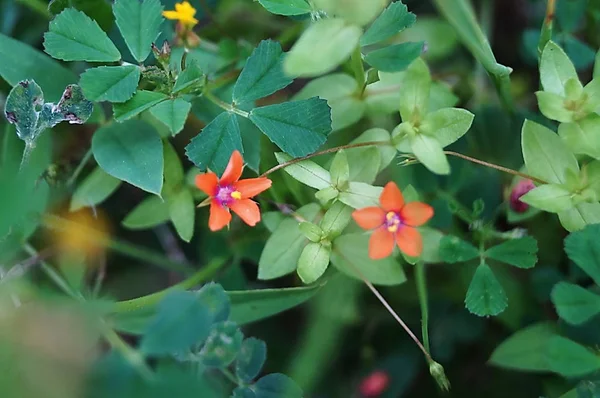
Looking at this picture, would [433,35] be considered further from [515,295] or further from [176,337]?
[176,337]

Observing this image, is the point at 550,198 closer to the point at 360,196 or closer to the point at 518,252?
the point at 518,252

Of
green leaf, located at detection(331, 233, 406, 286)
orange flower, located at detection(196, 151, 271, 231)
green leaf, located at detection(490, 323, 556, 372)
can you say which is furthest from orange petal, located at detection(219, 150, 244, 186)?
green leaf, located at detection(490, 323, 556, 372)

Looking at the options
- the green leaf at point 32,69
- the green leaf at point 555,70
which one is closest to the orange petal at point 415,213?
the green leaf at point 555,70

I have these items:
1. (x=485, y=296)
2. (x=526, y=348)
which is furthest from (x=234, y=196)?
(x=526, y=348)

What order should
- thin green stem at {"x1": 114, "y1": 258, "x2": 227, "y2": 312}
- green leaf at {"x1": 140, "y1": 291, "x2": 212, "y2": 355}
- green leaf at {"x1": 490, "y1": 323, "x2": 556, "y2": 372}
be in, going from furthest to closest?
green leaf at {"x1": 490, "y1": 323, "x2": 556, "y2": 372}
thin green stem at {"x1": 114, "y1": 258, "x2": 227, "y2": 312}
green leaf at {"x1": 140, "y1": 291, "x2": 212, "y2": 355}

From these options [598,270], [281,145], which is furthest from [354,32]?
[598,270]

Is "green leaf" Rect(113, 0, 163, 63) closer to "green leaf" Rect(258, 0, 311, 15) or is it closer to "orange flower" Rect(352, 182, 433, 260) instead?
"green leaf" Rect(258, 0, 311, 15)
